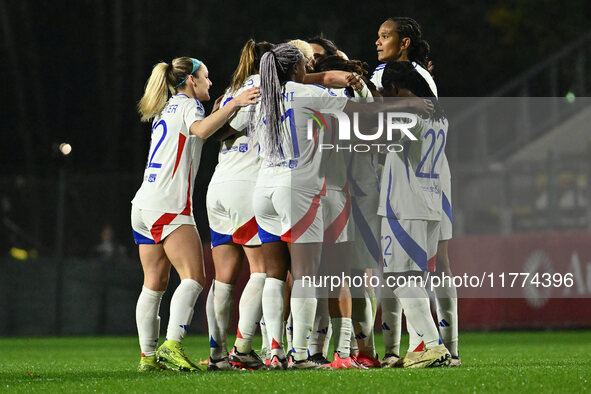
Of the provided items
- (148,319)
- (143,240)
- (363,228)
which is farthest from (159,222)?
(363,228)

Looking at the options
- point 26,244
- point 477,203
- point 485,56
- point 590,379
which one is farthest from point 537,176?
point 485,56

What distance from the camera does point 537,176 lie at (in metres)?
17.4

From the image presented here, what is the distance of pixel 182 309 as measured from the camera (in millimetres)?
8102

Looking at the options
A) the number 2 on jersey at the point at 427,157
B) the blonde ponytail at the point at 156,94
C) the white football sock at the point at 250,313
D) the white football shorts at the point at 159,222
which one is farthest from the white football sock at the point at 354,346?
the blonde ponytail at the point at 156,94

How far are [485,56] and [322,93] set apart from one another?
28412 millimetres

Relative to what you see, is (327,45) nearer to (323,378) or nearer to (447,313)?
(447,313)

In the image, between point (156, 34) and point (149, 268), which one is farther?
point (156, 34)

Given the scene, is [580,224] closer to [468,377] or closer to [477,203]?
[477,203]

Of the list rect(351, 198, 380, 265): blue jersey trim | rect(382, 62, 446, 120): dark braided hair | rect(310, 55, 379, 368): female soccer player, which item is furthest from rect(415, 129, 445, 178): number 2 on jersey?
rect(351, 198, 380, 265): blue jersey trim

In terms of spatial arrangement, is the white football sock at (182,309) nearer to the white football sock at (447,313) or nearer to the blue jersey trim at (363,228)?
the blue jersey trim at (363,228)

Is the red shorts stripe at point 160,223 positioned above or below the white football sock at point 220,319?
above

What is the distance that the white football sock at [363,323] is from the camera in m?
8.44

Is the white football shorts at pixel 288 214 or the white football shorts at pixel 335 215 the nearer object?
the white football shorts at pixel 288 214

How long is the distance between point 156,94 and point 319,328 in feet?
6.66
